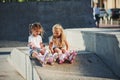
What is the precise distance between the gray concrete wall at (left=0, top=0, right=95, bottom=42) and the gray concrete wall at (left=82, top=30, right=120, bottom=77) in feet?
47.5

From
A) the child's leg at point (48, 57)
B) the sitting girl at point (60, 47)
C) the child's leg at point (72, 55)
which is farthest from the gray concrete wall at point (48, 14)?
the child's leg at point (48, 57)

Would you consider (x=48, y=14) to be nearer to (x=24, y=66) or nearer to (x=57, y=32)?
(x=24, y=66)

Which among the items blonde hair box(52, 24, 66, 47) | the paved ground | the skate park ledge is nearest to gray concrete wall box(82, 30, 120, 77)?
the skate park ledge

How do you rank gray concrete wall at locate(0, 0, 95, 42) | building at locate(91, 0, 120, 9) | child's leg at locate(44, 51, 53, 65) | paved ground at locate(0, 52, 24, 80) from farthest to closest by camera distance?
building at locate(91, 0, 120, 9), gray concrete wall at locate(0, 0, 95, 42), paved ground at locate(0, 52, 24, 80), child's leg at locate(44, 51, 53, 65)

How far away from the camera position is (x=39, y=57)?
9602mm

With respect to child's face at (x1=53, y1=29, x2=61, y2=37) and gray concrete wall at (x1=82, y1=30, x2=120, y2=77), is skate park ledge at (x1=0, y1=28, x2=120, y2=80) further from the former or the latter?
child's face at (x1=53, y1=29, x2=61, y2=37)

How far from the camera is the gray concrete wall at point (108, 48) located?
9.08 m

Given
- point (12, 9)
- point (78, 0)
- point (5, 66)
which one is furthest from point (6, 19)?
point (5, 66)

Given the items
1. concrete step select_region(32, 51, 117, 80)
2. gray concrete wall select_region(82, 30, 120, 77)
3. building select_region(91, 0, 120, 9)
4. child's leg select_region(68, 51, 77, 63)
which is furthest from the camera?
building select_region(91, 0, 120, 9)

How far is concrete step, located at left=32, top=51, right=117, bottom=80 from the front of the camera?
8727 mm

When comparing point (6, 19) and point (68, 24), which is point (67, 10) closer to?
point (68, 24)

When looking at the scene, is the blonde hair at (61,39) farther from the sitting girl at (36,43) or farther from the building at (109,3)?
the building at (109,3)

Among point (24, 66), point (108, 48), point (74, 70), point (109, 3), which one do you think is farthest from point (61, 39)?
point (109, 3)

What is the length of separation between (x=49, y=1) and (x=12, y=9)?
2209 millimetres
